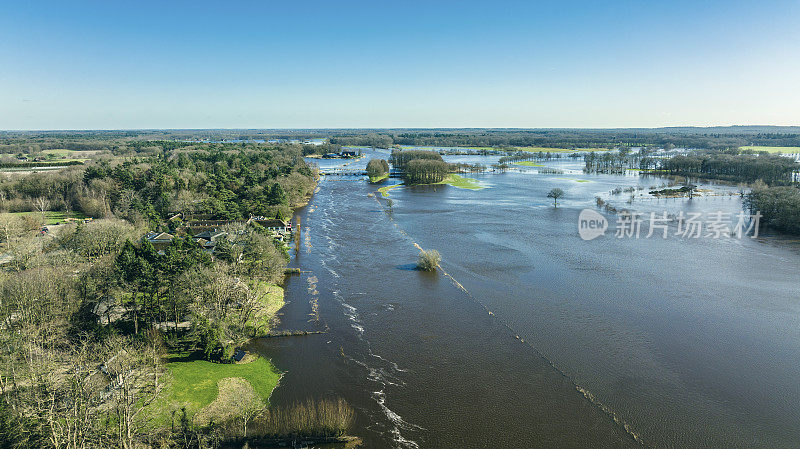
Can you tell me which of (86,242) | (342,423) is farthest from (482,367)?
(86,242)

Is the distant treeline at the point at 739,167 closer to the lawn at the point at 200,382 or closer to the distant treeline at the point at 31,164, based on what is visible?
the lawn at the point at 200,382

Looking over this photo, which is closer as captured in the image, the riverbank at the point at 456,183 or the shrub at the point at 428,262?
the shrub at the point at 428,262

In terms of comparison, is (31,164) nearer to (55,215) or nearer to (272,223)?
(55,215)

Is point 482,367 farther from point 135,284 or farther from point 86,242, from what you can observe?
point 86,242

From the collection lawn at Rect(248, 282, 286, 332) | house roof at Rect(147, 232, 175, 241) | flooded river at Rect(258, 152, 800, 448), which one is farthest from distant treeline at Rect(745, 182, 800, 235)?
house roof at Rect(147, 232, 175, 241)

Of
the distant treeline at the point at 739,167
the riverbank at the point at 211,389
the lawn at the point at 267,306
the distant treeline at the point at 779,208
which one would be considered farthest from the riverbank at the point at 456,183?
the riverbank at the point at 211,389
